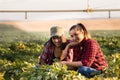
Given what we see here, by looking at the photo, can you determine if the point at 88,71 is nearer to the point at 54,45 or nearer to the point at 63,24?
the point at 54,45

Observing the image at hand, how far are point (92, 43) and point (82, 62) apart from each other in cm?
22

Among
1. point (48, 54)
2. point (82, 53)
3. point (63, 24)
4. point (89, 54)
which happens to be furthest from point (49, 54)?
point (63, 24)

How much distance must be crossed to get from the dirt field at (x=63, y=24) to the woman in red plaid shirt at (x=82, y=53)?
213 cm

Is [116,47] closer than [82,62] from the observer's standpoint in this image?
No

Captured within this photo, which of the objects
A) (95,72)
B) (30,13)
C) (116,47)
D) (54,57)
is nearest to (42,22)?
(30,13)

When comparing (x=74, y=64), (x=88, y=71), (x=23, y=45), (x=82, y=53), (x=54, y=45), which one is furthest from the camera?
(x=23, y=45)

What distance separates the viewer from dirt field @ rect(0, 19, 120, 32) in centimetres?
697

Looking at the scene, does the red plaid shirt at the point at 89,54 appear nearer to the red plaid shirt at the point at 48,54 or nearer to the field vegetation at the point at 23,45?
the red plaid shirt at the point at 48,54

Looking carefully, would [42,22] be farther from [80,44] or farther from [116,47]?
[80,44]

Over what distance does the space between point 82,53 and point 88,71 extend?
1.02 feet

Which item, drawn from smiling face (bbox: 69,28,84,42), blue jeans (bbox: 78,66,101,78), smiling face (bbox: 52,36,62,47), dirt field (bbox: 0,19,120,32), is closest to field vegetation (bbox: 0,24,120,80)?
dirt field (bbox: 0,19,120,32)

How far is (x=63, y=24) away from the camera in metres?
6.93

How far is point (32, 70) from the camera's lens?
169 inches
